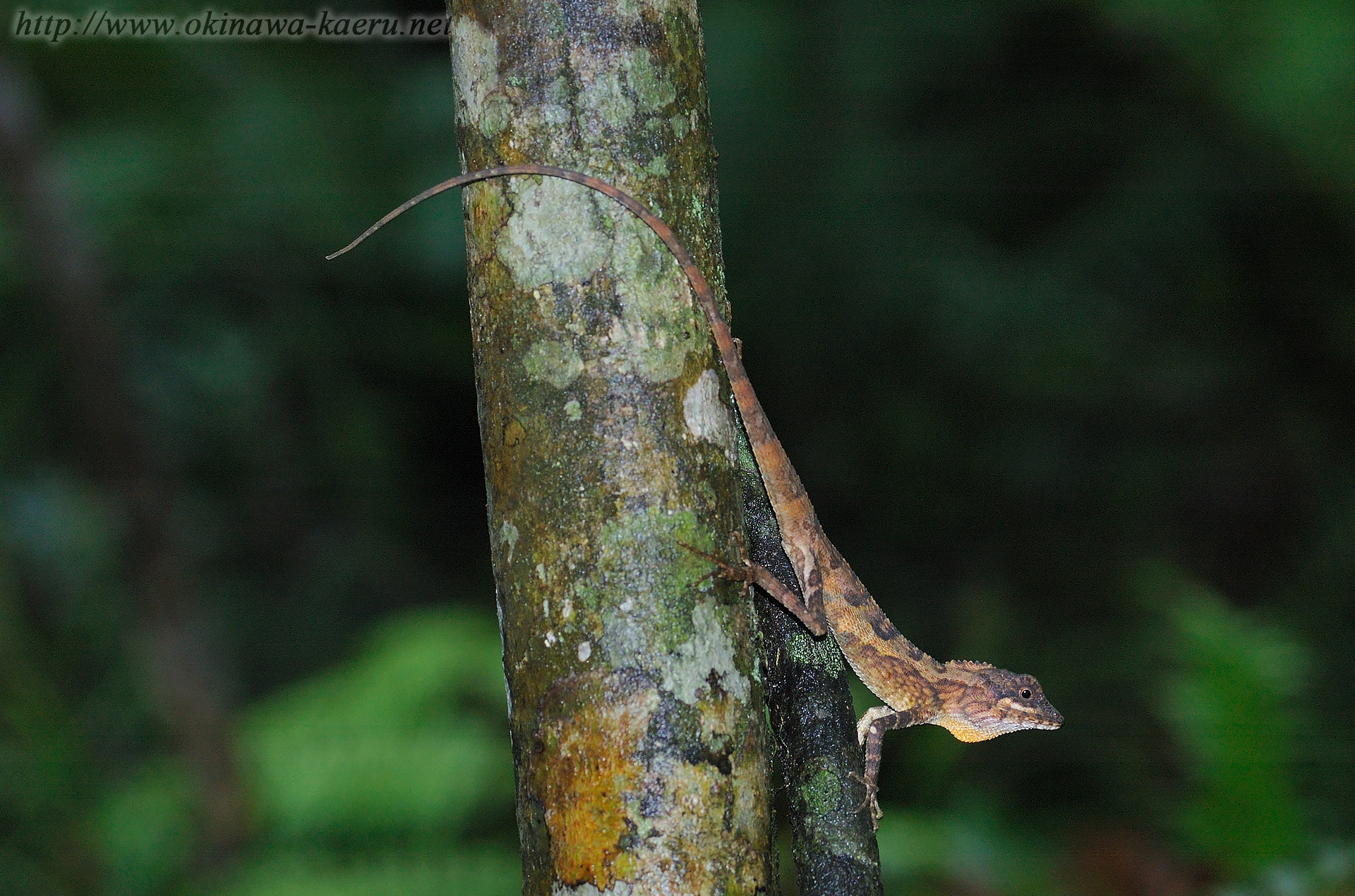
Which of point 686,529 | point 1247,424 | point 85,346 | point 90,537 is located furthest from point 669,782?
point 1247,424

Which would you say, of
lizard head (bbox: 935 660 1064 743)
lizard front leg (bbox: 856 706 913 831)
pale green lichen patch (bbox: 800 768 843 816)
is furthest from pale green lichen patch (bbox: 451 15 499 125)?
lizard head (bbox: 935 660 1064 743)

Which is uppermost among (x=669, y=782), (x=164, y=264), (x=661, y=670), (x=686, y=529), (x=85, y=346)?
(x=164, y=264)

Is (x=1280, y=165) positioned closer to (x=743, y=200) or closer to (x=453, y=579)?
(x=743, y=200)

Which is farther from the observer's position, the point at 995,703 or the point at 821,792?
the point at 995,703

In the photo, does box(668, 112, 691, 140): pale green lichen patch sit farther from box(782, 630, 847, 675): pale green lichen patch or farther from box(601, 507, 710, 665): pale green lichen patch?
box(782, 630, 847, 675): pale green lichen patch

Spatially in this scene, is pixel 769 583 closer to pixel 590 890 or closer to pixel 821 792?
pixel 821 792

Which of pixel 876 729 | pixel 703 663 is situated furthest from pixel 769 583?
pixel 876 729

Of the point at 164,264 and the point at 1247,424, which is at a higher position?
the point at 164,264

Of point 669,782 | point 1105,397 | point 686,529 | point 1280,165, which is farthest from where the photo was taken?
point 1105,397
